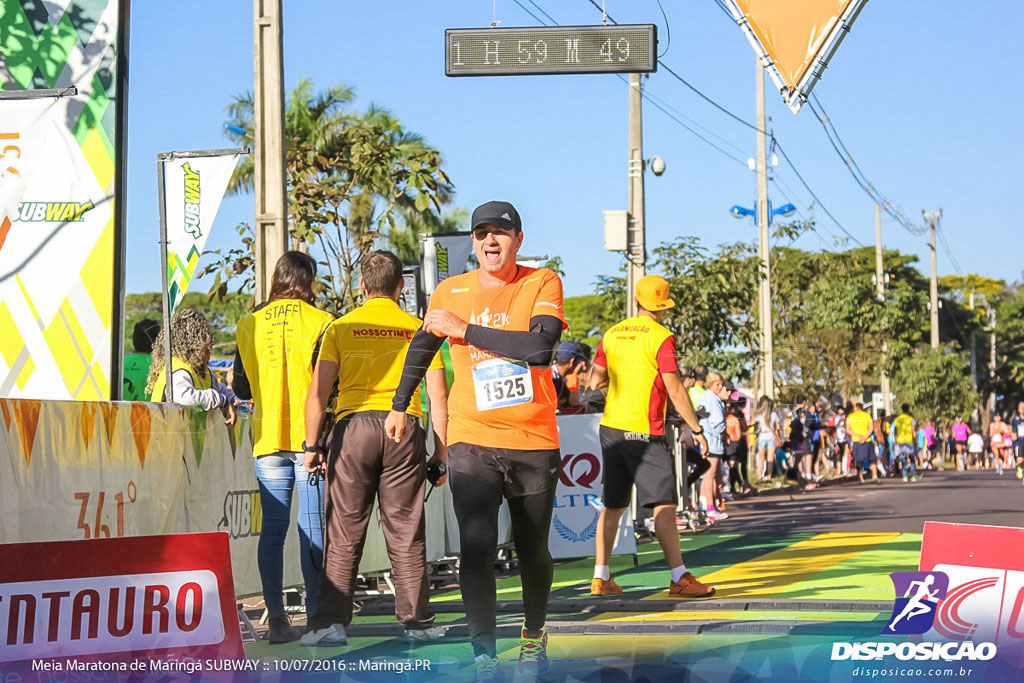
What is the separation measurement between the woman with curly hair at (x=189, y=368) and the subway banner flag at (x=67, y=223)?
275mm

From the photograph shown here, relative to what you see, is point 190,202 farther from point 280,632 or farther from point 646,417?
point 646,417

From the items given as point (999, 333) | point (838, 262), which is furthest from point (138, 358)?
point (999, 333)

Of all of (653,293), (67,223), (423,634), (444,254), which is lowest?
(423,634)

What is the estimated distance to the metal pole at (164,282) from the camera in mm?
7906

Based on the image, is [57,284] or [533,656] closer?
[533,656]

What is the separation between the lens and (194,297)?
94.0 m

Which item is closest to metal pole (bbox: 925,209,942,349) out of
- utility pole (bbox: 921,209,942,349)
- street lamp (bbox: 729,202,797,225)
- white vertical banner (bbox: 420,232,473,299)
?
utility pole (bbox: 921,209,942,349)

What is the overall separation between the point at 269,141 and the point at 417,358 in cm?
579

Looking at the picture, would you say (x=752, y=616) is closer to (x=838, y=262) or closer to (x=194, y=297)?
(x=838, y=262)

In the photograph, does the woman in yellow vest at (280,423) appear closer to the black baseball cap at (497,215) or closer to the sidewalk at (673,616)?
the sidewalk at (673,616)

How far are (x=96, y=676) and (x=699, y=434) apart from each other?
4967 mm

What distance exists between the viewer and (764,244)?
33.9m

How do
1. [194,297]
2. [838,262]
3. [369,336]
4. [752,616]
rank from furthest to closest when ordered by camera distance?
[194,297]
[838,262]
[752,616]
[369,336]

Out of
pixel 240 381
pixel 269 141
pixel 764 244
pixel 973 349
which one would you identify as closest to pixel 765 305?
pixel 764 244
